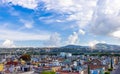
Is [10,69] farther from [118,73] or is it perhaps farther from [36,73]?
[118,73]

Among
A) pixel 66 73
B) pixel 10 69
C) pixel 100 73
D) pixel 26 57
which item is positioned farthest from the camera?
pixel 26 57

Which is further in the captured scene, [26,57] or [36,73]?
[26,57]

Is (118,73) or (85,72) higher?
(118,73)

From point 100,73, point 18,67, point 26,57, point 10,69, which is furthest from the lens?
point 26,57

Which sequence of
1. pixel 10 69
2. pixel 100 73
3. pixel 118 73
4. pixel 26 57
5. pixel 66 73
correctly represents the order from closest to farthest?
pixel 118 73 < pixel 66 73 < pixel 100 73 < pixel 10 69 < pixel 26 57

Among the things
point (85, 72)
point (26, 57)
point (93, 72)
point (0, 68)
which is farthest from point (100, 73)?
point (26, 57)

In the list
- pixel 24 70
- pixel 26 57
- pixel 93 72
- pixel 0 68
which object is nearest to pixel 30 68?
pixel 24 70

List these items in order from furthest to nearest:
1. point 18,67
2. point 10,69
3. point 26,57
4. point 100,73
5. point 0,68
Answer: point 26,57 → point 18,67 → point 10,69 → point 0,68 → point 100,73

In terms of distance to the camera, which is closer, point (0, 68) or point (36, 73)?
point (36, 73)

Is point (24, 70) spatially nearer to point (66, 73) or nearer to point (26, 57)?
point (66, 73)
